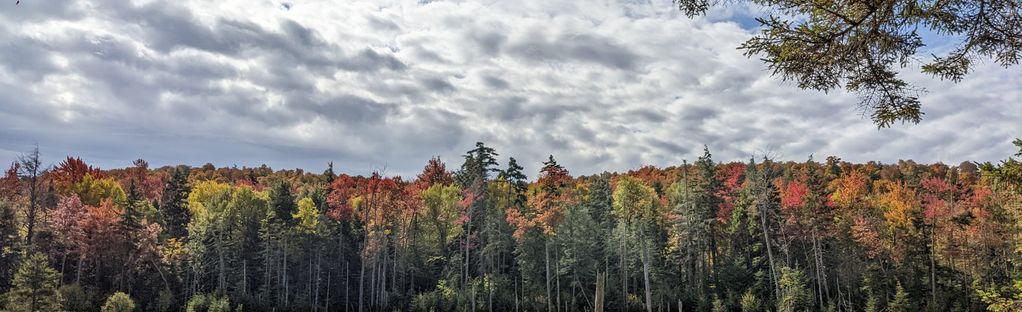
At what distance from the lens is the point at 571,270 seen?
46.8 metres

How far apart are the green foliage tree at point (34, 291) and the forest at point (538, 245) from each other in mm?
8773

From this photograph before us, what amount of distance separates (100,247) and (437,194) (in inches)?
996

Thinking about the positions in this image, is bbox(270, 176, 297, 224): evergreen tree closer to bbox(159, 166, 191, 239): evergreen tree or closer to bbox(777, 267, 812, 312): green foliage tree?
bbox(159, 166, 191, 239): evergreen tree

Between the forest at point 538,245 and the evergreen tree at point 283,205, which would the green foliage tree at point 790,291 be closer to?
the forest at point 538,245

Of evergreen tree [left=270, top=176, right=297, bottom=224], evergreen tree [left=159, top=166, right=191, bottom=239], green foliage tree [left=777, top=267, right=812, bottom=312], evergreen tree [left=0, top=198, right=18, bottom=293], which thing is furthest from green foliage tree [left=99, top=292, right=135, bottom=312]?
green foliage tree [left=777, top=267, right=812, bottom=312]

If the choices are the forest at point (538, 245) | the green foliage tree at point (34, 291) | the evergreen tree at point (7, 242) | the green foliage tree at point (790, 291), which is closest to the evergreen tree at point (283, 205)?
the forest at point (538, 245)

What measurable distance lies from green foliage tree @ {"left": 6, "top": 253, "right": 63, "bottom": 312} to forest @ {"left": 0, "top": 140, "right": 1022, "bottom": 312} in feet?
28.8

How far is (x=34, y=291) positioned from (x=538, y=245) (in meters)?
30.6

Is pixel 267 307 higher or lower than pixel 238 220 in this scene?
lower

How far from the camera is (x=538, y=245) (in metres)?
46.9

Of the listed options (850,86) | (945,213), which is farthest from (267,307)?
(945,213)

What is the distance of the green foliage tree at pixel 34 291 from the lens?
26734mm

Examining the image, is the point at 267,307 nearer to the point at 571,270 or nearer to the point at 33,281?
the point at 33,281

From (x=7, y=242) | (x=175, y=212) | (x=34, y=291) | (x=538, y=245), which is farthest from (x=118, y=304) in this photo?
(x=538, y=245)
